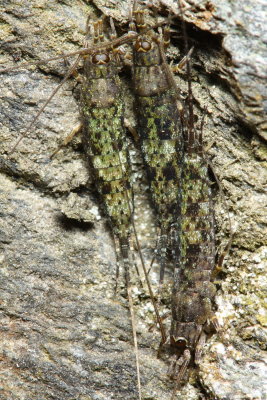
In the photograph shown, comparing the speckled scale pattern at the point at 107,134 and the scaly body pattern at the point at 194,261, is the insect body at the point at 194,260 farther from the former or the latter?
the speckled scale pattern at the point at 107,134

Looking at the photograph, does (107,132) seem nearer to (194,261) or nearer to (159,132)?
(159,132)

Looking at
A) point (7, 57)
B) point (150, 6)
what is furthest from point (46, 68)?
point (150, 6)

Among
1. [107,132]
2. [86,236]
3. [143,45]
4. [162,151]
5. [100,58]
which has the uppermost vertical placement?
[143,45]

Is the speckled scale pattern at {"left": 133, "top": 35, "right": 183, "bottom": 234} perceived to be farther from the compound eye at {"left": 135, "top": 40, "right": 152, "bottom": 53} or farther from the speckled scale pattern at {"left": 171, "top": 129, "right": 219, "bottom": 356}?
the speckled scale pattern at {"left": 171, "top": 129, "right": 219, "bottom": 356}

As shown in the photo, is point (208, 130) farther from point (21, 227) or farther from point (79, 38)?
point (21, 227)

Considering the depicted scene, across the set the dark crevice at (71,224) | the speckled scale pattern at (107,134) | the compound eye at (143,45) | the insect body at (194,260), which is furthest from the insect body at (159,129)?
the dark crevice at (71,224)

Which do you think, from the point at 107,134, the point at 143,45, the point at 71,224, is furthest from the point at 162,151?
the point at 71,224
